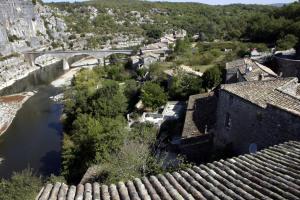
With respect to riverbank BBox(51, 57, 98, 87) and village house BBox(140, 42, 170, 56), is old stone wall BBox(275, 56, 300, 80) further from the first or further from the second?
riverbank BBox(51, 57, 98, 87)

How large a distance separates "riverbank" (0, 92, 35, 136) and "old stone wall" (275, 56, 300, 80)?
27279mm

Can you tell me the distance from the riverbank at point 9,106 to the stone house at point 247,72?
78.4 ft

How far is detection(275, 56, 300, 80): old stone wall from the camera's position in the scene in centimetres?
2372

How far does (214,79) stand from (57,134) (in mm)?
16247

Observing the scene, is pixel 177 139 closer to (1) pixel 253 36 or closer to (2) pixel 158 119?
(2) pixel 158 119

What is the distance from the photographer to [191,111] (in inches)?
862

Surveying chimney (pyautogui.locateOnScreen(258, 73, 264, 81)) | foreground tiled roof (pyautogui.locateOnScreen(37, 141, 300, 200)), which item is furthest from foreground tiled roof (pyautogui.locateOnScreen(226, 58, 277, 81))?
foreground tiled roof (pyautogui.locateOnScreen(37, 141, 300, 200))

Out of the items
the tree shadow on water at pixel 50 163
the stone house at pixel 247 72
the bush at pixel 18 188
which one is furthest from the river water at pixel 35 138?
the stone house at pixel 247 72

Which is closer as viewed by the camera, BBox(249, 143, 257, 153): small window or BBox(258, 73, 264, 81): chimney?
BBox(249, 143, 257, 153): small window

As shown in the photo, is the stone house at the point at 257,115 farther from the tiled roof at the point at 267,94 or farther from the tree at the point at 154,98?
the tree at the point at 154,98

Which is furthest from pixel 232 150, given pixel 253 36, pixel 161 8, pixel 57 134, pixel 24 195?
pixel 161 8

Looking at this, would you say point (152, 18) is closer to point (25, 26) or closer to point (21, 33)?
point (25, 26)

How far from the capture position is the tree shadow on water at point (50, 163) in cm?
2519

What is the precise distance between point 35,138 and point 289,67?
77.3 ft
